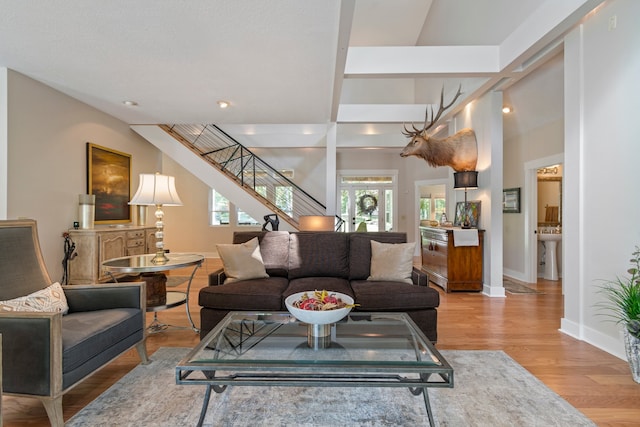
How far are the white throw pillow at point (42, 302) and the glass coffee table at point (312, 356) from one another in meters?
1.01

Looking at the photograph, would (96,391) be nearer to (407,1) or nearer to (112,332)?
(112,332)

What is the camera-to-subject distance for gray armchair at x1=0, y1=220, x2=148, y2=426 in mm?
1588

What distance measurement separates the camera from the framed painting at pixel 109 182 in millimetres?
4668

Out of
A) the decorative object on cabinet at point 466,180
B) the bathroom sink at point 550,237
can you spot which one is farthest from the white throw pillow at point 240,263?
the bathroom sink at point 550,237

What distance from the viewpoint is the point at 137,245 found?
498 cm

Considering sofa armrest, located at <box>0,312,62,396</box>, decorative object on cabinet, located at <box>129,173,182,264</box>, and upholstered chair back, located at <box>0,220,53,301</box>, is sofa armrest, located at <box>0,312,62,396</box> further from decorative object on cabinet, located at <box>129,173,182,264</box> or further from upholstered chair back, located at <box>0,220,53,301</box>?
decorative object on cabinet, located at <box>129,173,182,264</box>

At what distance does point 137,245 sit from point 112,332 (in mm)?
3388

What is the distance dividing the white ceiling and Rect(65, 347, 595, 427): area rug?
2.73 meters

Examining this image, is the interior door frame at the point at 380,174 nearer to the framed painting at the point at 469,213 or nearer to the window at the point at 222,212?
the window at the point at 222,212

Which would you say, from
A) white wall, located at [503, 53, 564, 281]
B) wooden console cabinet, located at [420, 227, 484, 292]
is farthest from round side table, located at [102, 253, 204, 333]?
white wall, located at [503, 53, 564, 281]

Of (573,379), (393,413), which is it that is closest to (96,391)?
(393,413)

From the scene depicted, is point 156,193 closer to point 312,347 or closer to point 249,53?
point 249,53

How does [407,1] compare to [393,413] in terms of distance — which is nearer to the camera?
[393,413]

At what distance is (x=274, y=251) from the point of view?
3.34 metres
